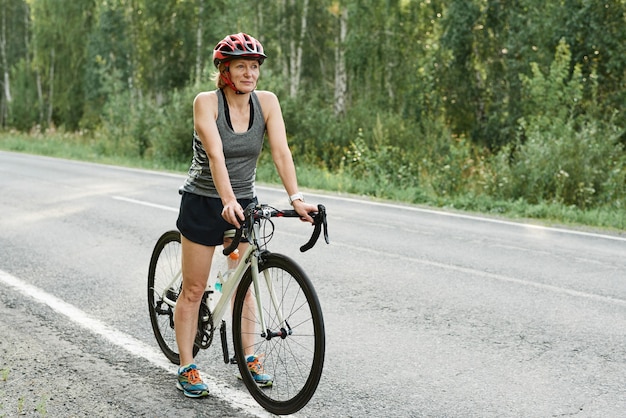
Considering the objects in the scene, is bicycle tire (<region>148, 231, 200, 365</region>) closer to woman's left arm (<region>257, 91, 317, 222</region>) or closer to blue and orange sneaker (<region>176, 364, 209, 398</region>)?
blue and orange sneaker (<region>176, 364, 209, 398</region>)

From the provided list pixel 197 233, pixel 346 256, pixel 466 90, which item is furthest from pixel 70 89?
pixel 197 233

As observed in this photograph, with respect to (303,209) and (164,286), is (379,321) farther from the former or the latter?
(303,209)

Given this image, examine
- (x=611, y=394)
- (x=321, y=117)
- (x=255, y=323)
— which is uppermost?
(x=321, y=117)

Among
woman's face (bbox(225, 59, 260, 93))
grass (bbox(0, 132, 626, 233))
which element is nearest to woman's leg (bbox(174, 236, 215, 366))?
woman's face (bbox(225, 59, 260, 93))

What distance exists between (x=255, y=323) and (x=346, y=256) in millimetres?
4302

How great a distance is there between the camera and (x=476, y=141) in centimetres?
2583

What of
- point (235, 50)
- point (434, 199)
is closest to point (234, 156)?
point (235, 50)

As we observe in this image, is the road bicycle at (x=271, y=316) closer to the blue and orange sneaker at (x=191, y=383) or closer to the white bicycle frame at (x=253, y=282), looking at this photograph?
the white bicycle frame at (x=253, y=282)

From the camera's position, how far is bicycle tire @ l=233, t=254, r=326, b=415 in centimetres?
374

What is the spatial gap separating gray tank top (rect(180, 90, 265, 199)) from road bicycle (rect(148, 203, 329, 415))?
251mm

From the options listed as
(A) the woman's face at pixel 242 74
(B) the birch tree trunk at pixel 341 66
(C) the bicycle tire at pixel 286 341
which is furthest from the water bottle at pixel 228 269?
(B) the birch tree trunk at pixel 341 66

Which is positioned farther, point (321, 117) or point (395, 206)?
point (321, 117)

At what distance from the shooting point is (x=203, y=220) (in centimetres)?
403

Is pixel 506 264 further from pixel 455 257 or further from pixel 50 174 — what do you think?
pixel 50 174
